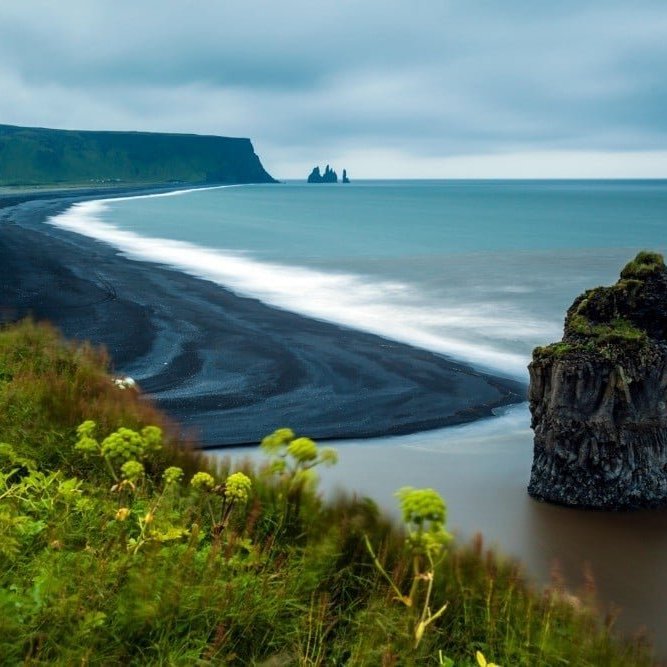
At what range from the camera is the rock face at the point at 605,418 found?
325 inches

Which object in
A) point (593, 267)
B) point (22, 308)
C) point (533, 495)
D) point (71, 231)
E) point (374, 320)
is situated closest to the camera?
point (533, 495)

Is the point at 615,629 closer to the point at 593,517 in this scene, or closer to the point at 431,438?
the point at 593,517

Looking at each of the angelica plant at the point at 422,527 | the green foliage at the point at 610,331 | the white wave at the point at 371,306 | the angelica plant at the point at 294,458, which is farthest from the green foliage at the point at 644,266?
the white wave at the point at 371,306

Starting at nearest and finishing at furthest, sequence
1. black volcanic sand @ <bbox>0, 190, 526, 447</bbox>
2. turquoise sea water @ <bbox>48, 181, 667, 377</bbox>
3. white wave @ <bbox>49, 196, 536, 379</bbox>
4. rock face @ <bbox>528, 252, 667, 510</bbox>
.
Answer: rock face @ <bbox>528, 252, 667, 510</bbox> → black volcanic sand @ <bbox>0, 190, 526, 447</bbox> → white wave @ <bbox>49, 196, 536, 379</bbox> → turquoise sea water @ <bbox>48, 181, 667, 377</bbox>

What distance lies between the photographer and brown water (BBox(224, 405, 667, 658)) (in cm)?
703

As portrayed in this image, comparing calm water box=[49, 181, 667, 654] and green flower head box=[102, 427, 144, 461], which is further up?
green flower head box=[102, 427, 144, 461]

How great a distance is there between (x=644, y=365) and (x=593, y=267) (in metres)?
35.7

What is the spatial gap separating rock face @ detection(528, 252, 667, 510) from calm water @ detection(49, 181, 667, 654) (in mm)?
268

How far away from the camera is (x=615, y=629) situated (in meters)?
6.07

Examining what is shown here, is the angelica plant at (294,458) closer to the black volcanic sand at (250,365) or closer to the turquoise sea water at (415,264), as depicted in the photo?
the black volcanic sand at (250,365)

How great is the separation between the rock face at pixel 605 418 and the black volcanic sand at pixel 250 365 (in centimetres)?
355

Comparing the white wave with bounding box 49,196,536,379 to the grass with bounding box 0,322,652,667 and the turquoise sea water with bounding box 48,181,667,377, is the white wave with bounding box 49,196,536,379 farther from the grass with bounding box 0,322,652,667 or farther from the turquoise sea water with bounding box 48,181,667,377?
the grass with bounding box 0,322,652,667

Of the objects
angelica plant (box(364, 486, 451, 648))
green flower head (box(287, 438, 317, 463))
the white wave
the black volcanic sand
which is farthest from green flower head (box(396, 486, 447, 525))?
the white wave

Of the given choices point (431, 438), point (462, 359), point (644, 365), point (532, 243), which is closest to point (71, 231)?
point (532, 243)
